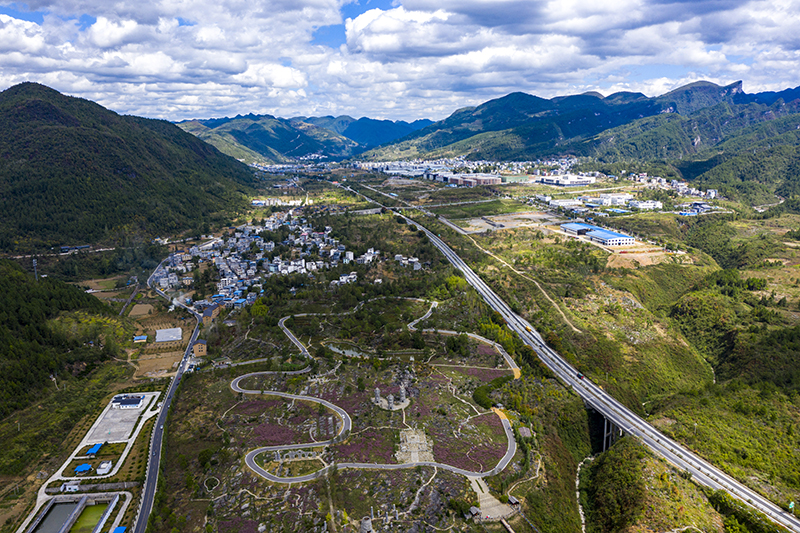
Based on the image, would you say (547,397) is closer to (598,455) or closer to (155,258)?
(598,455)

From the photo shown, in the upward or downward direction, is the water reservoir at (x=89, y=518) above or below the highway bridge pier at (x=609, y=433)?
above

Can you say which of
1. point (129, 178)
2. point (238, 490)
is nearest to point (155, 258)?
point (129, 178)

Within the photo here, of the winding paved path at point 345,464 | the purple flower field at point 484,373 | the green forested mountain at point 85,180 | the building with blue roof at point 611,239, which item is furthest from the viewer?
the green forested mountain at point 85,180

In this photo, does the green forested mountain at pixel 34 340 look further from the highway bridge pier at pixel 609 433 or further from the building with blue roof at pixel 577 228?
the building with blue roof at pixel 577 228

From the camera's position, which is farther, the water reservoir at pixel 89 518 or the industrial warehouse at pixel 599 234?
the industrial warehouse at pixel 599 234

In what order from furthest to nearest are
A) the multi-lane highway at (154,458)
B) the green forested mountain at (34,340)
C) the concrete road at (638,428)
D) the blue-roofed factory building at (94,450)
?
the green forested mountain at (34,340)
the blue-roofed factory building at (94,450)
the concrete road at (638,428)
the multi-lane highway at (154,458)

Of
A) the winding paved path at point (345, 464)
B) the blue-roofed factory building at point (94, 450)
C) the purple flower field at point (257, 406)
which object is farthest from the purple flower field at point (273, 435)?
the blue-roofed factory building at point (94, 450)
